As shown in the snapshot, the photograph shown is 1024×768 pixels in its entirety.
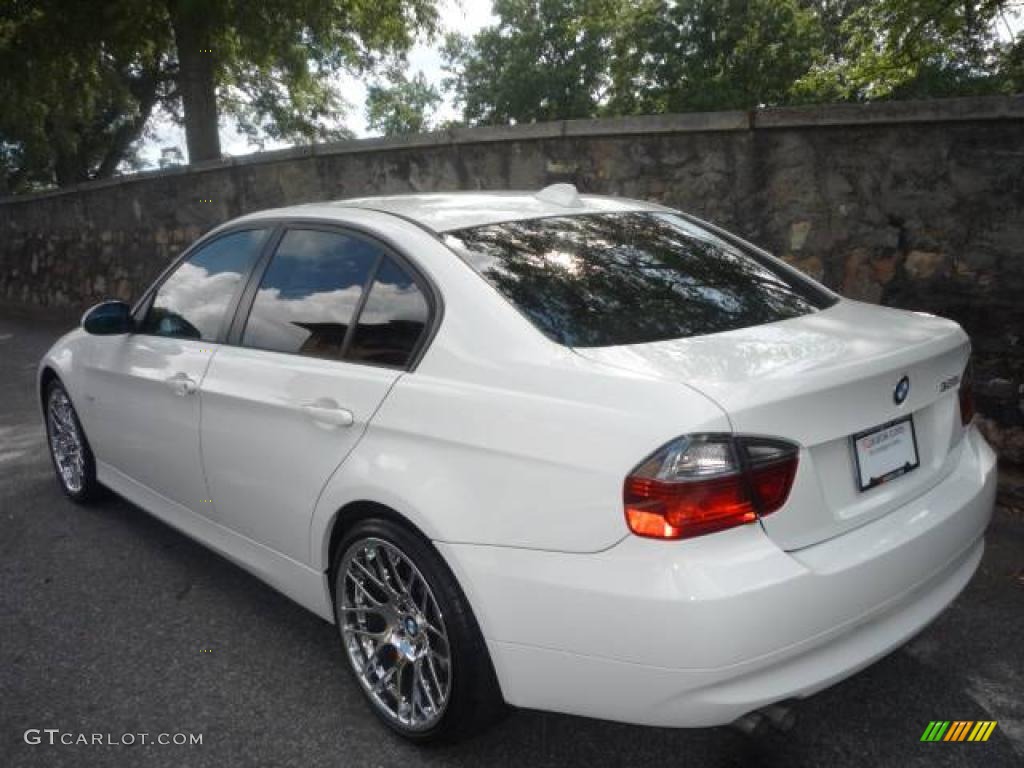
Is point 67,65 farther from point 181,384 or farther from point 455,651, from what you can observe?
point 455,651

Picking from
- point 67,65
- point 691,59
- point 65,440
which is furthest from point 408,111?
point 65,440

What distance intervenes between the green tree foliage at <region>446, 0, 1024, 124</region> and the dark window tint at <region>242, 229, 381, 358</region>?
8.57 meters

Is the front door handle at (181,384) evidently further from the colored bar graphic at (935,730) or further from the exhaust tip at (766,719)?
the colored bar graphic at (935,730)

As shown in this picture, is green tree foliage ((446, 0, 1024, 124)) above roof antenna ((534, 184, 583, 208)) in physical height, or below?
above

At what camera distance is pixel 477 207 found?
9.87 feet

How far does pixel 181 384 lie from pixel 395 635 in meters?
1.40

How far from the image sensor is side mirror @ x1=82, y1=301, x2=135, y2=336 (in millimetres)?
3838

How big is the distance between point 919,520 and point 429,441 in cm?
130

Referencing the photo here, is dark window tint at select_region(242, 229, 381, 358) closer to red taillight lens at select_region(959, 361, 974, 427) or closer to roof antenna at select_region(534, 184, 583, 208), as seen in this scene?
roof antenna at select_region(534, 184, 583, 208)

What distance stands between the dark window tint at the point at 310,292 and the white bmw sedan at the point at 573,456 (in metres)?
0.01

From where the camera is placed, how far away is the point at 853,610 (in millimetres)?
2039

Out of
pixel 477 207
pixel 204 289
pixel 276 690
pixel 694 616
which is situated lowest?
pixel 276 690

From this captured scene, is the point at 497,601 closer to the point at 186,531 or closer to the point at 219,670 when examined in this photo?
the point at 219,670

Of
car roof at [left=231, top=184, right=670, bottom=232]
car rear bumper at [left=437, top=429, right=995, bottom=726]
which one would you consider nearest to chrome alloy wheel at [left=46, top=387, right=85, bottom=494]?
car roof at [left=231, top=184, right=670, bottom=232]
